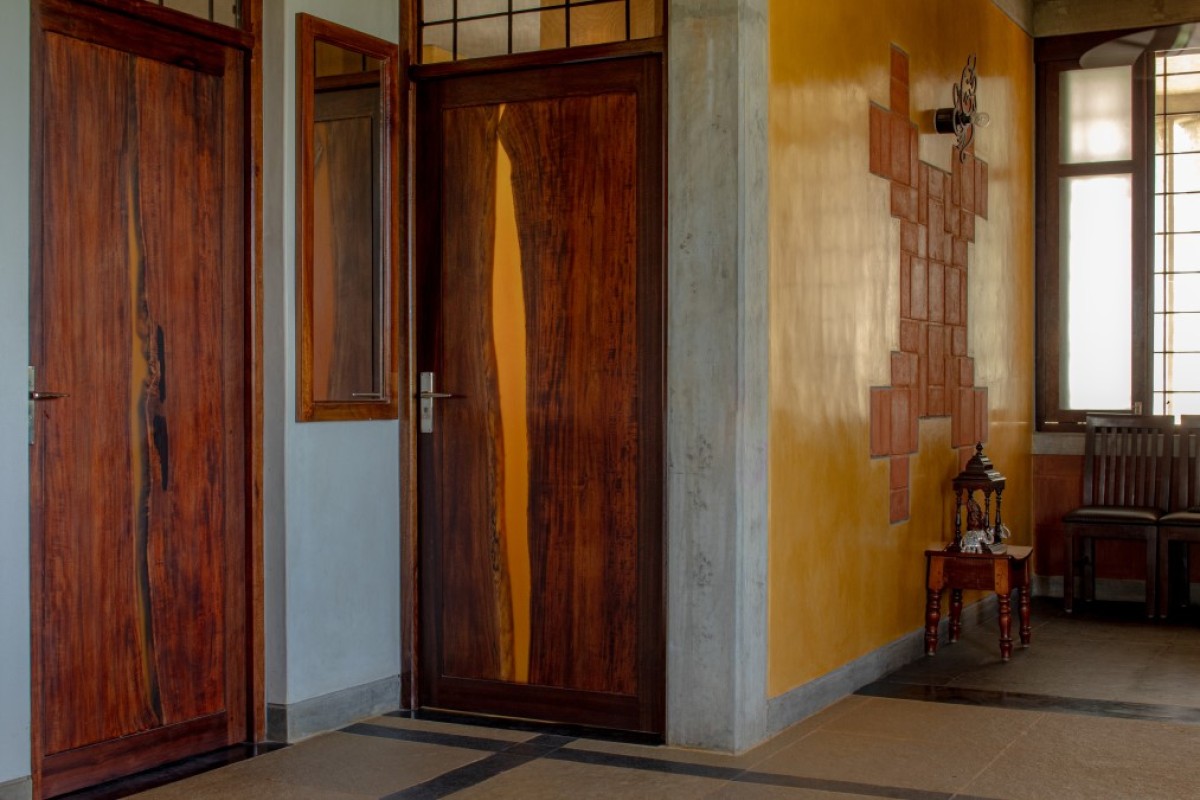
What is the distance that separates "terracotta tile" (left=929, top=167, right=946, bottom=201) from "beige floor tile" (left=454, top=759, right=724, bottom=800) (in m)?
3.11

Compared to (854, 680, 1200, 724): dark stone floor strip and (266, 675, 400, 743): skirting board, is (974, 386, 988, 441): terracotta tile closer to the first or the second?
(854, 680, 1200, 724): dark stone floor strip

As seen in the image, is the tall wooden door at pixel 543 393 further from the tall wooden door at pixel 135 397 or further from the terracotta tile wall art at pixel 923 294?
the terracotta tile wall art at pixel 923 294

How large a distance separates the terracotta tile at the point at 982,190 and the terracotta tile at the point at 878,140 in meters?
1.48

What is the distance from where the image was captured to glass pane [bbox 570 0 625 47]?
186 inches

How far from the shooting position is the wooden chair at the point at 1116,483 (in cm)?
713

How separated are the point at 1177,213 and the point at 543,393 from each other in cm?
449

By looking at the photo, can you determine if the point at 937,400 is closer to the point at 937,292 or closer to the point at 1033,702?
the point at 937,292

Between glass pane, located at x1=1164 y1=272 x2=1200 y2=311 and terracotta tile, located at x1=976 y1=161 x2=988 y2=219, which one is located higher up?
terracotta tile, located at x1=976 y1=161 x2=988 y2=219

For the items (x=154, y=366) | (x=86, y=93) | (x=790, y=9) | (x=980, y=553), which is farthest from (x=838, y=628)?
(x=86, y=93)

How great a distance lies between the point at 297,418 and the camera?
454 centimetres

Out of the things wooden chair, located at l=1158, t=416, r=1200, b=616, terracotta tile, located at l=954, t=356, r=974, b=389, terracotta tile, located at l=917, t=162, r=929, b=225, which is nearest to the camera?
terracotta tile, located at l=917, t=162, r=929, b=225

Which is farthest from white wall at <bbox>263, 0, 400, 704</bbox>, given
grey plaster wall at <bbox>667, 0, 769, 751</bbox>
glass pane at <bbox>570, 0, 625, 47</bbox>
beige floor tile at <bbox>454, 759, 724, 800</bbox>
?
grey plaster wall at <bbox>667, 0, 769, 751</bbox>

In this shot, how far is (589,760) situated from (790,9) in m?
2.50

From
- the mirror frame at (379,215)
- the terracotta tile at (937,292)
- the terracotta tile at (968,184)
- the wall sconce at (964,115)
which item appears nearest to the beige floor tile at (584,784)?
the mirror frame at (379,215)
